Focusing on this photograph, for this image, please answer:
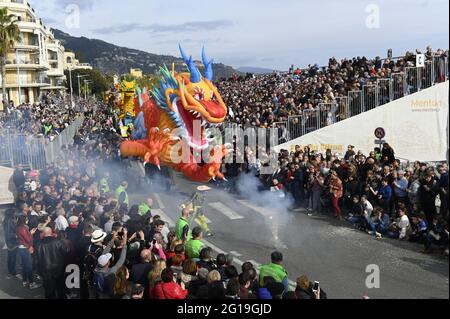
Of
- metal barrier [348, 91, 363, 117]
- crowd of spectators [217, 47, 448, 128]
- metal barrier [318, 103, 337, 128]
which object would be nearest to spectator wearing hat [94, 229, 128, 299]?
crowd of spectators [217, 47, 448, 128]

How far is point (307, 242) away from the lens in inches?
392

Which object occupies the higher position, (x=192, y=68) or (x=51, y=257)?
(x=192, y=68)

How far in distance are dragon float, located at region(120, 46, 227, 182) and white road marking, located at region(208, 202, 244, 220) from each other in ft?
3.33

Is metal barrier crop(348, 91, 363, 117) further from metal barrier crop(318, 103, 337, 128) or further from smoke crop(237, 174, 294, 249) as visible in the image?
smoke crop(237, 174, 294, 249)

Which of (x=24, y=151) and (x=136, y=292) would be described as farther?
(x=24, y=151)

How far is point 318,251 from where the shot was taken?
9398 mm

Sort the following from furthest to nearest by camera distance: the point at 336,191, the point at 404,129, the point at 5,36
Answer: the point at 5,36, the point at 404,129, the point at 336,191

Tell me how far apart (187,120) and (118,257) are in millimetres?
5875

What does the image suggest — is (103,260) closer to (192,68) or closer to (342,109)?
(192,68)

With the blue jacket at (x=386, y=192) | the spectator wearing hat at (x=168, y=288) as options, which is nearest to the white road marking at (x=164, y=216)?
the blue jacket at (x=386, y=192)

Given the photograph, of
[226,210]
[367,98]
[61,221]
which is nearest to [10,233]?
[61,221]
